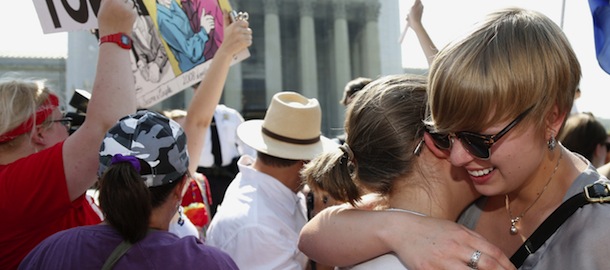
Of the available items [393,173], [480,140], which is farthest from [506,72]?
[393,173]

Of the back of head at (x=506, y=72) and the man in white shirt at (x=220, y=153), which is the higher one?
the back of head at (x=506, y=72)

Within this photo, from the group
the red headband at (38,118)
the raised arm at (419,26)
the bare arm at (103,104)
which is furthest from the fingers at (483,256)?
the red headband at (38,118)

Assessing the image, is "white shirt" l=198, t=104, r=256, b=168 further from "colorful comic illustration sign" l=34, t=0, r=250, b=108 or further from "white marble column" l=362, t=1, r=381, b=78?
"white marble column" l=362, t=1, r=381, b=78

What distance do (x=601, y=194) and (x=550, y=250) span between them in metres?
0.18

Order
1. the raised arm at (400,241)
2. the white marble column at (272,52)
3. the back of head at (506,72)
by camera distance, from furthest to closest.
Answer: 1. the white marble column at (272,52)
2. the raised arm at (400,241)
3. the back of head at (506,72)

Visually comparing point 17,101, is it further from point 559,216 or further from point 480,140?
point 559,216

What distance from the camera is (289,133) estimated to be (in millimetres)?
2967

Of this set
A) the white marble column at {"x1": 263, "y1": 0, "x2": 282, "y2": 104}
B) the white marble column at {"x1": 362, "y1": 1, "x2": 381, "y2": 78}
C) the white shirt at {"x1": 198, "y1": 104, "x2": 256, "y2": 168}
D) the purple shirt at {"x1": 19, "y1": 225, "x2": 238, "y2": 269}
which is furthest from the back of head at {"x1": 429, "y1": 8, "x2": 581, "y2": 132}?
the white marble column at {"x1": 263, "y1": 0, "x2": 282, "y2": 104}

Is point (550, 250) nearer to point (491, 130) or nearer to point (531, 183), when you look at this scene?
point (531, 183)

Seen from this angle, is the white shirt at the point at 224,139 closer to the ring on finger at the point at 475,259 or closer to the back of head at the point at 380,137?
the back of head at the point at 380,137

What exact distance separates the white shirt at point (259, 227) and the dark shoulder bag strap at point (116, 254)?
0.90 m

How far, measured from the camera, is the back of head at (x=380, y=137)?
1548mm

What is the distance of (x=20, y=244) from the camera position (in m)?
1.91

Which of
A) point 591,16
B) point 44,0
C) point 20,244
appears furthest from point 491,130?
point 44,0
